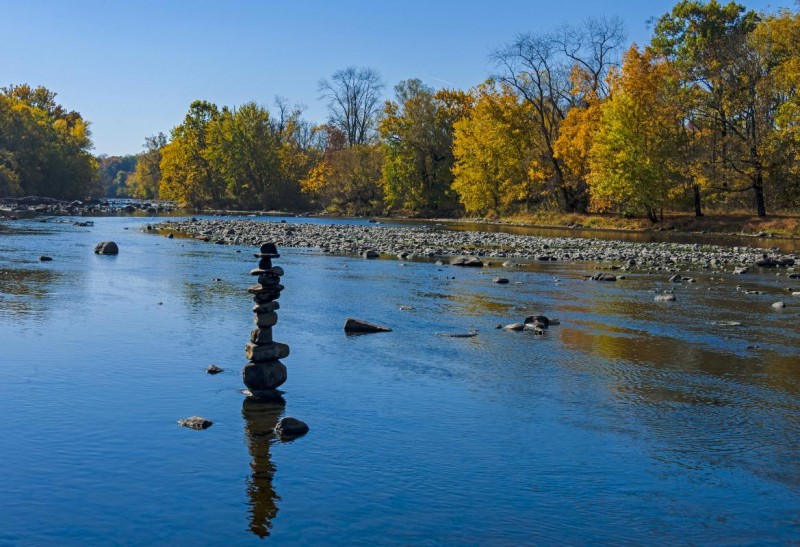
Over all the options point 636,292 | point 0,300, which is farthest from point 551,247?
point 0,300

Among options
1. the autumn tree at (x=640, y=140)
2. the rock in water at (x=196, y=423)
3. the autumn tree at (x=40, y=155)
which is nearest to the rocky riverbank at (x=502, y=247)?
the autumn tree at (x=640, y=140)

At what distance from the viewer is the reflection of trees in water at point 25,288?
2012cm

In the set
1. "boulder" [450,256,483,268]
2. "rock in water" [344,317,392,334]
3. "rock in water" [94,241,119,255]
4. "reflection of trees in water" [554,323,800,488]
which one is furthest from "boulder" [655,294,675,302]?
"rock in water" [94,241,119,255]

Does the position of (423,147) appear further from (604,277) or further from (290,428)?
(290,428)

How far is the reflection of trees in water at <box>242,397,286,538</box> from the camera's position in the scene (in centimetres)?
773

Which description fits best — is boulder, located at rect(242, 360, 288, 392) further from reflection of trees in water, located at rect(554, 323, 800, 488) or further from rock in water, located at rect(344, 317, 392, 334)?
rock in water, located at rect(344, 317, 392, 334)

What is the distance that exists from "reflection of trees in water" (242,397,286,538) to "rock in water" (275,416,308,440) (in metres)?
0.11

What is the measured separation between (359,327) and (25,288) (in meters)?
11.6

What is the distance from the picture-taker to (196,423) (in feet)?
34.2

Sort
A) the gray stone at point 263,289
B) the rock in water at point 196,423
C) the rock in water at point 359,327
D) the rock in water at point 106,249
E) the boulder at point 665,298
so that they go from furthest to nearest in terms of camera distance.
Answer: the rock in water at point 106,249 → the boulder at point 665,298 → the rock in water at point 359,327 → the gray stone at point 263,289 → the rock in water at point 196,423

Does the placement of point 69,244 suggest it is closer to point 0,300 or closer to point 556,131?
point 0,300

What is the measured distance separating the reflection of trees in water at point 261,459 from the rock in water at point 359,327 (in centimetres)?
581

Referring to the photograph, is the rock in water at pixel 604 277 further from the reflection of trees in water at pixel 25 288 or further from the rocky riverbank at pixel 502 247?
the reflection of trees in water at pixel 25 288

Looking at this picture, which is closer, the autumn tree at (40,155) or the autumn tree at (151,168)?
the autumn tree at (40,155)
